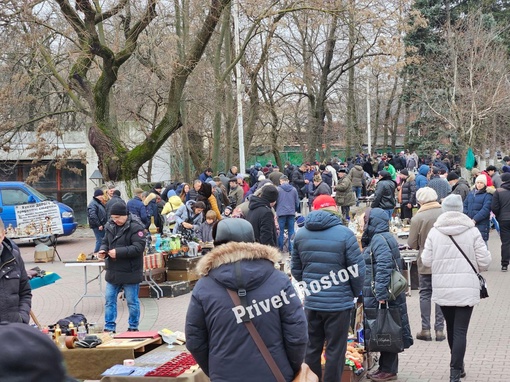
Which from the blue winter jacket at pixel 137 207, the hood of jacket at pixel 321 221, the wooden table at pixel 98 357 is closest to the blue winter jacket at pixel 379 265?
the hood of jacket at pixel 321 221

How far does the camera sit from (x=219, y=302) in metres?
4.69

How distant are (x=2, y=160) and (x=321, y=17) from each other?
14108 mm

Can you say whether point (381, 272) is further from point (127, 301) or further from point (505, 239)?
point (505, 239)

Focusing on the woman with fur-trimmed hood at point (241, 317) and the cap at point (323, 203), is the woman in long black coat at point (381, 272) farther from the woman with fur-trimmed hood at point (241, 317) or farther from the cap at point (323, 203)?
the woman with fur-trimmed hood at point (241, 317)

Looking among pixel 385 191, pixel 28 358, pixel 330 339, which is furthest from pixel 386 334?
pixel 385 191

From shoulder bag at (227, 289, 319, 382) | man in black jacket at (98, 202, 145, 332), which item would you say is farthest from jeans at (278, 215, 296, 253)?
shoulder bag at (227, 289, 319, 382)

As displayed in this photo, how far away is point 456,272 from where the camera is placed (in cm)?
764

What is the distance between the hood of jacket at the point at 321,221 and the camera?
7043 mm

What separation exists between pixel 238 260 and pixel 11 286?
9.33ft

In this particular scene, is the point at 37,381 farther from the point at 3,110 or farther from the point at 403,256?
the point at 3,110

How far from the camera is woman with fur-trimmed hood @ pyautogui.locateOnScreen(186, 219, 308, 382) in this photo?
184 inches

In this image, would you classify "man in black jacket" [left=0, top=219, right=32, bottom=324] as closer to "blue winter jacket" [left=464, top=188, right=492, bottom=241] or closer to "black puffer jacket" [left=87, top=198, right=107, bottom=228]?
"blue winter jacket" [left=464, top=188, right=492, bottom=241]

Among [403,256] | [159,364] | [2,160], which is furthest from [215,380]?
[2,160]

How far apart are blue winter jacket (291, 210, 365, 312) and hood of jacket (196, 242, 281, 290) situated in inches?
87.6
